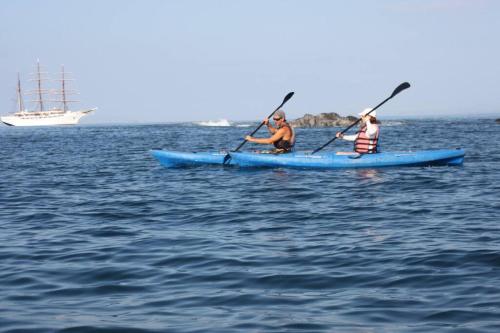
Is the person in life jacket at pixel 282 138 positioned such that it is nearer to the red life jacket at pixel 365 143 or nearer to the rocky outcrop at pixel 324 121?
the red life jacket at pixel 365 143

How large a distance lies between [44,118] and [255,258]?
119 meters

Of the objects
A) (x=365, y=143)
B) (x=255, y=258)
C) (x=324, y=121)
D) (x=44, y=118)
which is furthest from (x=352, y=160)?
(x=44, y=118)

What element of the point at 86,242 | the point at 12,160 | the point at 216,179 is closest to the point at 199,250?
the point at 86,242

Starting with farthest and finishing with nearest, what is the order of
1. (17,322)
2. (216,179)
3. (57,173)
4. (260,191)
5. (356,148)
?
(57,173)
(356,148)
(216,179)
(260,191)
(17,322)

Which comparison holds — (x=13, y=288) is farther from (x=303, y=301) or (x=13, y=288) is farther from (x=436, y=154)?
(x=436, y=154)

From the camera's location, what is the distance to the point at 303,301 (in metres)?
5.69

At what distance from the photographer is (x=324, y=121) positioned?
78500mm

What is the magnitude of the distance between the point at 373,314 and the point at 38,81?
130312 mm

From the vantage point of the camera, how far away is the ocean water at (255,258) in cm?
528

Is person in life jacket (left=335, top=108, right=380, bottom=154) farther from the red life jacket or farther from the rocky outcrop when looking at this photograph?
the rocky outcrop

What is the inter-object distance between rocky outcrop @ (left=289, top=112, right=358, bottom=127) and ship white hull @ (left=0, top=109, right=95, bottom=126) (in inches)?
2245

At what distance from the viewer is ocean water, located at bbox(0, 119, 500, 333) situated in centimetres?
528

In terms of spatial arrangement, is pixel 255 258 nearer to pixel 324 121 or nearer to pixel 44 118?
pixel 324 121

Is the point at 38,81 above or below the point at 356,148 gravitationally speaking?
above
